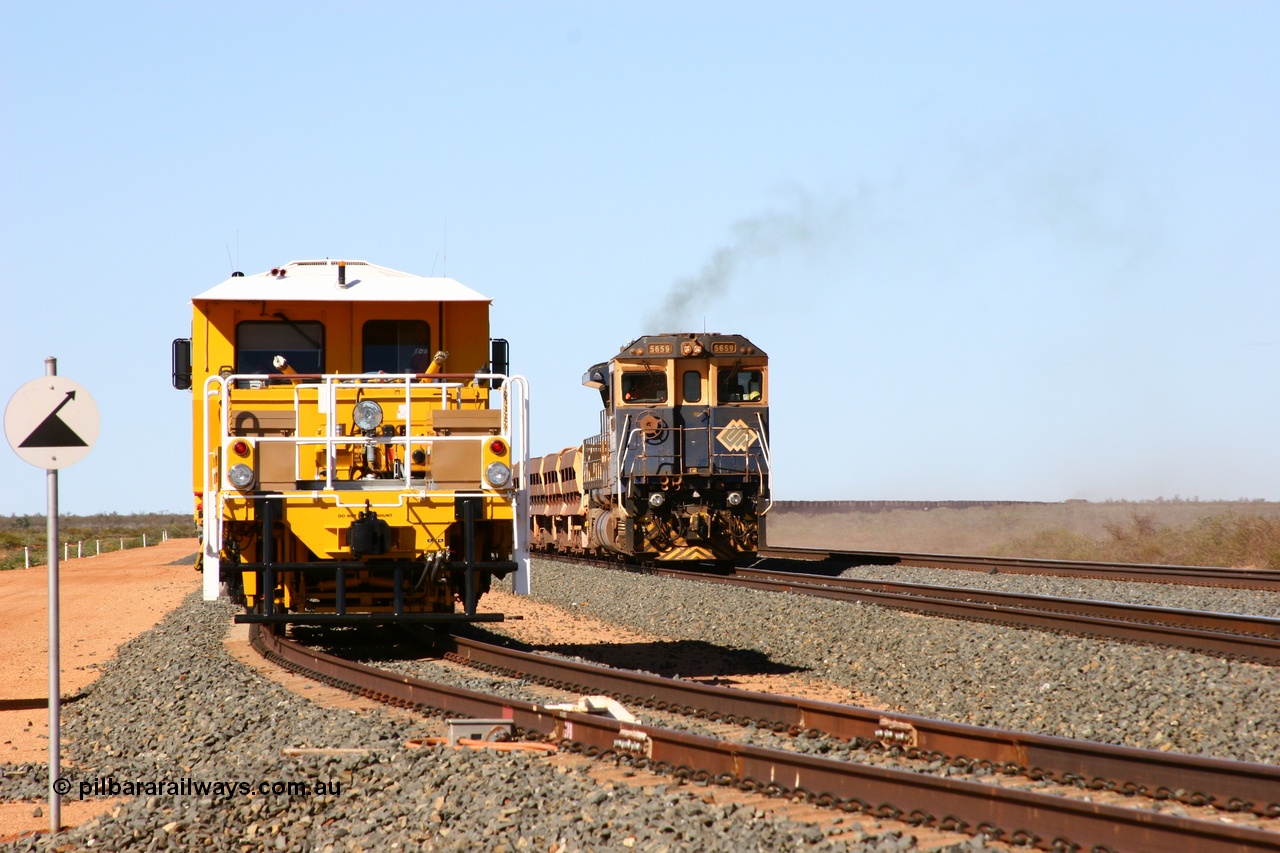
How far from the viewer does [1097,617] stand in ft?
45.2

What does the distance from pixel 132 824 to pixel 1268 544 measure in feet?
84.0

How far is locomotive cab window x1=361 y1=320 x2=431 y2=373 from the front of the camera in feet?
39.3

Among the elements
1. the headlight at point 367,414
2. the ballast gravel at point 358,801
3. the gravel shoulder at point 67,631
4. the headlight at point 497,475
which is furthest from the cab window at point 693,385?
the ballast gravel at point 358,801

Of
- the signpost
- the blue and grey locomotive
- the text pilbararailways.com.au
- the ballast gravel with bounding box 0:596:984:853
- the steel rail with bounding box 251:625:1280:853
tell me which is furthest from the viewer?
the blue and grey locomotive

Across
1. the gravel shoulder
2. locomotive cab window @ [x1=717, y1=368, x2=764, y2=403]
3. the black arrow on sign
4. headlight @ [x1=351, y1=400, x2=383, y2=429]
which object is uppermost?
locomotive cab window @ [x1=717, y1=368, x2=764, y2=403]

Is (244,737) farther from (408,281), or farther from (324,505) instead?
(408,281)

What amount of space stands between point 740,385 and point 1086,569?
632cm

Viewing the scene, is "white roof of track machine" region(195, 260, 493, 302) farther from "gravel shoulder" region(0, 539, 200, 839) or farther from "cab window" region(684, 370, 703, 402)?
"cab window" region(684, 370, 703, 402)

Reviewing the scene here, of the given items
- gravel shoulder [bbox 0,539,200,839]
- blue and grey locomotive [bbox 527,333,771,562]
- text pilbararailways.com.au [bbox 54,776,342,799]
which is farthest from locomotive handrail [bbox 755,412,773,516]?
text pilbararailways.com.au [bbox 54,776,342,799]

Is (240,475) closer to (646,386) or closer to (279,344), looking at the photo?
(279,344)

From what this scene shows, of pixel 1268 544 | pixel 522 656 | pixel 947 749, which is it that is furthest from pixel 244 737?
pixel 1268 544

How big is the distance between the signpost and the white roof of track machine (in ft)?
15.9

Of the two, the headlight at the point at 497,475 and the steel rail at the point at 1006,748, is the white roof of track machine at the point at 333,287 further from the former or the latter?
the steel rail at the point at 1006,748

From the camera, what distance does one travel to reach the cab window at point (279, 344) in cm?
1190
